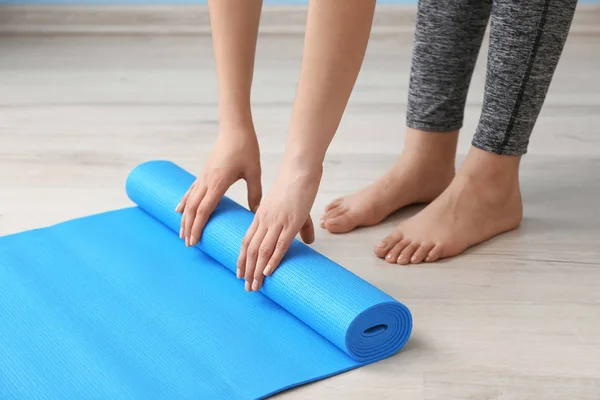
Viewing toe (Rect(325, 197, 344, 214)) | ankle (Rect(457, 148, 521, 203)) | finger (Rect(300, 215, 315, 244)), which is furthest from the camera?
toe (Rect(325, 197, 344, 214))

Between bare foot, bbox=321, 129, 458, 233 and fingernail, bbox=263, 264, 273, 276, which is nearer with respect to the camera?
fingernail, bbox=263, 264, 273, 276

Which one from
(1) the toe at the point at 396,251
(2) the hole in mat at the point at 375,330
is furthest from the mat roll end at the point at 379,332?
(1) the toe at the point at 396,251

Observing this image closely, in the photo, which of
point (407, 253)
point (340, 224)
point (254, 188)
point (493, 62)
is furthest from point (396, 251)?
point (493, 62)

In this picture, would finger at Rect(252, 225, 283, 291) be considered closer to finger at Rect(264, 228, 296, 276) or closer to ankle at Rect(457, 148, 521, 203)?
finger at Rect(264, 228, 296, 276)

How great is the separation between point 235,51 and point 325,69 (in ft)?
0.88

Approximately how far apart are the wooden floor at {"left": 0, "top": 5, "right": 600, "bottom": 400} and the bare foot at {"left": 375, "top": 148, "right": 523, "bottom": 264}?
0.10 ft

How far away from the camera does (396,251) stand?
1.57 m

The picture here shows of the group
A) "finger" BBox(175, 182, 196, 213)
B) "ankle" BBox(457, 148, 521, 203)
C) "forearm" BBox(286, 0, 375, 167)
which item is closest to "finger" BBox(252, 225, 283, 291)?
"forearm" BBox(286, 0, 375, 167)

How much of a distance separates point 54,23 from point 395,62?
4.56 ft

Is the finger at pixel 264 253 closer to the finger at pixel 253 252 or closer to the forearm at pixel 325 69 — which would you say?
the finger at pixel 253 252

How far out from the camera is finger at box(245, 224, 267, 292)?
1355 mm

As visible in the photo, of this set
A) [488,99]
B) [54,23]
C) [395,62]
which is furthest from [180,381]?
[54,23]

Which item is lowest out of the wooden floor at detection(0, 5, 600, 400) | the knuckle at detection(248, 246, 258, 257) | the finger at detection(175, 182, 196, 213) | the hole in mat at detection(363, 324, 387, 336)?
the wooden floor at detection(0, 5, 600, 400)

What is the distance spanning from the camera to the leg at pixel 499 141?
152 cm
